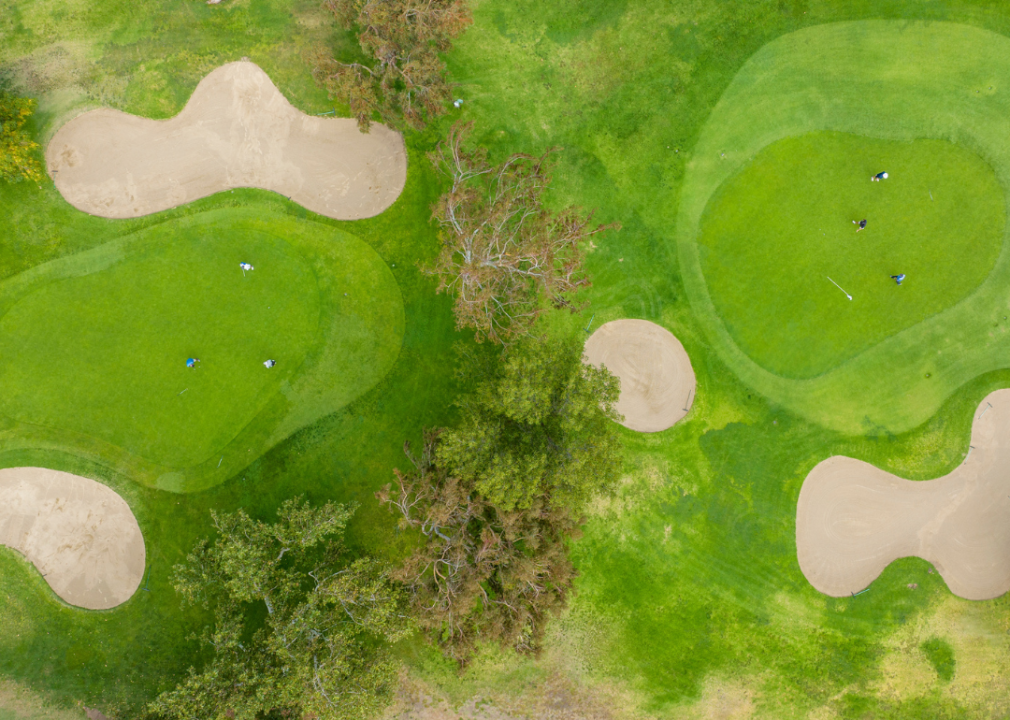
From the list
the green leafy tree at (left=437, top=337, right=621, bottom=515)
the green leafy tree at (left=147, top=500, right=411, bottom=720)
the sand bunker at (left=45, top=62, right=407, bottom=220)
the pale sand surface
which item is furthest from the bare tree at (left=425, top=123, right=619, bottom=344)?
the pale sand surface

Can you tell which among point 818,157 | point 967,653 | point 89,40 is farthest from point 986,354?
point 89,40

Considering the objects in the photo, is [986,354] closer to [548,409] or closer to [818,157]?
[818,157]

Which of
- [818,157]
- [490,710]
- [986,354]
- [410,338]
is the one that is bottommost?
[490,710]

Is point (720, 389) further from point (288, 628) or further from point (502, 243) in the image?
point (288, 628)

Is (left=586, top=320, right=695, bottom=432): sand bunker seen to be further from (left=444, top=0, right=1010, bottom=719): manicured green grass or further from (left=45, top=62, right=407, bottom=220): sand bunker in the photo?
(left=45, top=62, right=407, bottom=220): sand bunker

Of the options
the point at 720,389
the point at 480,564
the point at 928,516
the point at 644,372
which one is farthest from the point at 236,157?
the point at 928,516

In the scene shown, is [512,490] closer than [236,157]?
Yes

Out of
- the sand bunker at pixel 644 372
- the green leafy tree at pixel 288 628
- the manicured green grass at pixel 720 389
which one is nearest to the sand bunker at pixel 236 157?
the manicured green grass at pixel 720 389
